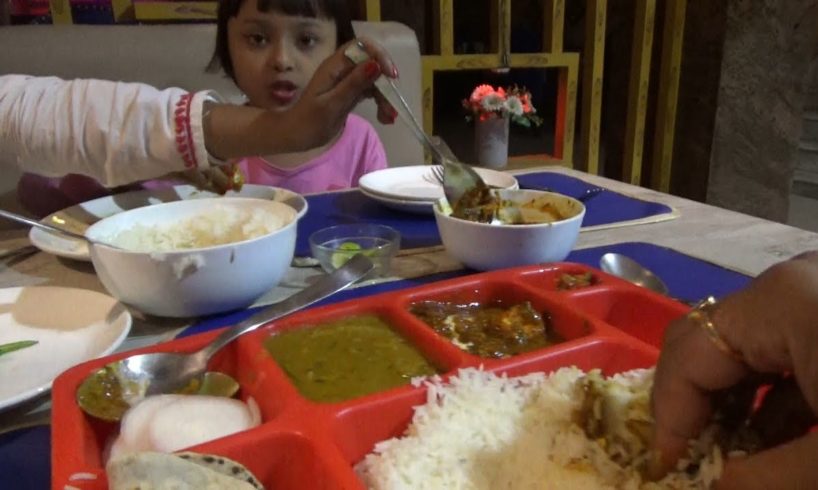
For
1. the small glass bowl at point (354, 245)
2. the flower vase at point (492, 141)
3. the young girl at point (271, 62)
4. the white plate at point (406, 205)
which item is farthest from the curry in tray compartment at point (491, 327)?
the flower vase at point (492, 141)

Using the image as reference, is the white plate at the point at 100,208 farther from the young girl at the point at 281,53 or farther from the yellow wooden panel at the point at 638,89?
the yellow wooden panel at the point at 638,89

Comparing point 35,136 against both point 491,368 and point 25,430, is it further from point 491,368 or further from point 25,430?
point 491,368

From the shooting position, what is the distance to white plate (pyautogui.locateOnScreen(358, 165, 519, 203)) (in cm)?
173

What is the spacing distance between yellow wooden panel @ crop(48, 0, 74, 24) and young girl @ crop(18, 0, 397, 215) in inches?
51.1

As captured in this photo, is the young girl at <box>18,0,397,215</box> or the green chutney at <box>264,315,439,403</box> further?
the young girl at <box>18,0,397,215</box>

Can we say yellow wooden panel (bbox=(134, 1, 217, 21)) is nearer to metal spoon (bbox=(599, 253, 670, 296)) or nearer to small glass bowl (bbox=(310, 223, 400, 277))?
small glass bowl (bbox=(310, 223, 400, 277))

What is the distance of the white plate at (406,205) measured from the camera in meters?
1.64

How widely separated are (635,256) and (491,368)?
630 mm

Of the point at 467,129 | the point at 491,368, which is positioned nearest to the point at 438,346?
the point at 491,368

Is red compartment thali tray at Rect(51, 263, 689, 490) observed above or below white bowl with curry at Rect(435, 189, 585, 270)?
below

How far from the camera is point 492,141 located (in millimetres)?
4508

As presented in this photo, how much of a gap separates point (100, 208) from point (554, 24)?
3.63m

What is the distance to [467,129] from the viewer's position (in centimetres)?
874

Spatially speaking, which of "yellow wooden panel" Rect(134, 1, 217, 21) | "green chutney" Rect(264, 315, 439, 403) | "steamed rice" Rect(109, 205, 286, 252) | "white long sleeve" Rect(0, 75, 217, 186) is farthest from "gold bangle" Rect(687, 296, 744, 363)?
"yellow wooden panel" Rect(134, 1, 217, 21)
